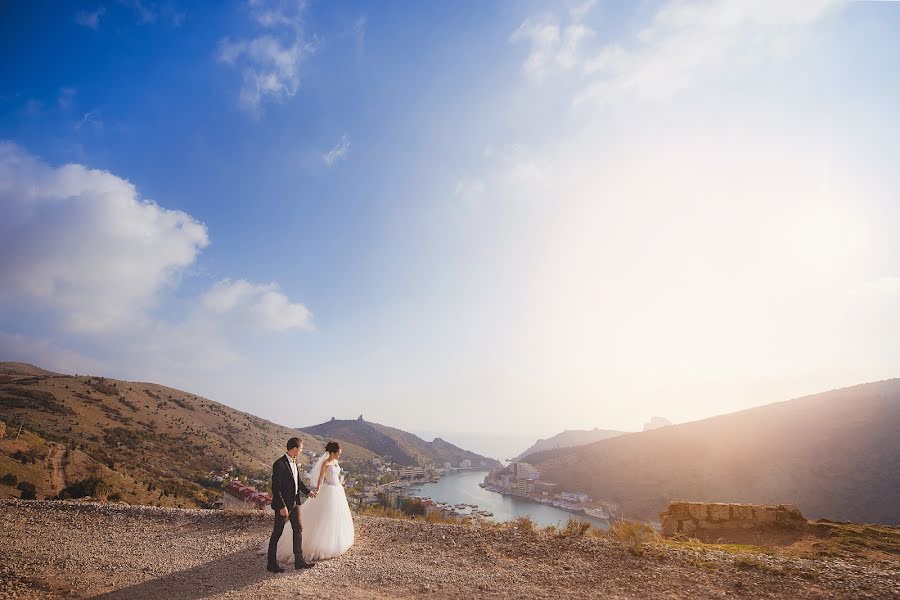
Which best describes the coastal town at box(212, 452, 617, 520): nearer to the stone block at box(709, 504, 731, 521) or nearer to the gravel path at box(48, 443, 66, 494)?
the gravel path at box(48, 443, 66, 494)

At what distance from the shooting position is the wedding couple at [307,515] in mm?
6855

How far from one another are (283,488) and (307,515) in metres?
1.07

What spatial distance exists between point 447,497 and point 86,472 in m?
61.7

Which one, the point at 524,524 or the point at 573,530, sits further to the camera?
the point at 524,524

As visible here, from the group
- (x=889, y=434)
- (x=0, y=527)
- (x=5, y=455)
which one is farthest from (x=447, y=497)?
(x=0, y=527)

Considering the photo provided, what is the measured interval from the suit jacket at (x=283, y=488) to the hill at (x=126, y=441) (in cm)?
1982

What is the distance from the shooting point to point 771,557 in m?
7.20

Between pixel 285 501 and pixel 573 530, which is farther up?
pixel 285 501

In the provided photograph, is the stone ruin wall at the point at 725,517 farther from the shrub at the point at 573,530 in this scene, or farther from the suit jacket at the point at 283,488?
the suit jacket at the point at 283,488

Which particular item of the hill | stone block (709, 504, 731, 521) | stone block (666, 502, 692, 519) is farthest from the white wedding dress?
the hill

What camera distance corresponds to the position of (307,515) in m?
7.53

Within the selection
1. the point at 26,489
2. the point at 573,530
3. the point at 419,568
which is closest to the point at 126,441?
the point at 26,489

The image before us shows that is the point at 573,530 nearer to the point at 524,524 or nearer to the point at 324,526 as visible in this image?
the point at 524,524

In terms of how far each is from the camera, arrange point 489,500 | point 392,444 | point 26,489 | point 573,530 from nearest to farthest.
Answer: point 573,530, point 26,489, point 489,500, point 392,444
